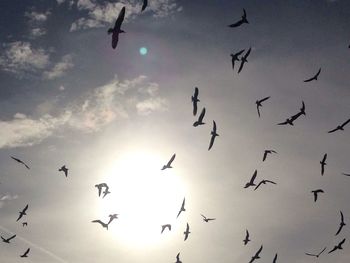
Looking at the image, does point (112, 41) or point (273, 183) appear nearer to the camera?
point (112, 41)

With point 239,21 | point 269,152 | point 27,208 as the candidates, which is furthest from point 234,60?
point 27,208

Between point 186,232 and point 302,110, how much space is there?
690 inches

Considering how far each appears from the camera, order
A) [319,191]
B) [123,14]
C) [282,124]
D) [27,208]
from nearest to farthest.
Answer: [123,14], [282,124], [319,191], [27,208]

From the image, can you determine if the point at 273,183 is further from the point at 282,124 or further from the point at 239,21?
the point at 239,21

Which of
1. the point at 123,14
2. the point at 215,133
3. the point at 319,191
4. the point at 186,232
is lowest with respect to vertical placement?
the point at 186,232

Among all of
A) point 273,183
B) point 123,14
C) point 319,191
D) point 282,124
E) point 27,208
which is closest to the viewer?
point 123,14

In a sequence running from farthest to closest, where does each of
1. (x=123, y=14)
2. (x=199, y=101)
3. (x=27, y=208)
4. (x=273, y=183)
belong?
(x=27, y=208), (x=273, y=183), (x=199, y=101), (x=123, y=14)

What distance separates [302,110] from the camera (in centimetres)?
3666

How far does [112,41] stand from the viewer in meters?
20.7

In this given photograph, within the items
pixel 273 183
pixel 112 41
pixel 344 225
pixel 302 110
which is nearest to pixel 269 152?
pixel 273 183

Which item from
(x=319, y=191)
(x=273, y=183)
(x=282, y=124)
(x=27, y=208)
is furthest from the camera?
A: (x=27, y=208)

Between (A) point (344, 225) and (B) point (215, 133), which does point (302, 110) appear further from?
(A) point (344, 225)

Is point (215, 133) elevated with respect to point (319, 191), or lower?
elevated

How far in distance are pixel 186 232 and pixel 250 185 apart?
913 centimetres
